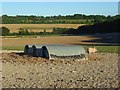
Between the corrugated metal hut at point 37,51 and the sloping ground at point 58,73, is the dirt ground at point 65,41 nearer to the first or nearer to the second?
the corrugated metal hut at point 37,51

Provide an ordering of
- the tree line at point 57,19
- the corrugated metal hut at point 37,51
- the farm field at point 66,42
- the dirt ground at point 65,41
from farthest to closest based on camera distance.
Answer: the tree line at point 57,19 < the dirt ground at point 65,41 < the farm field at point 66,42 < the corrugated metal hut at point 37,51

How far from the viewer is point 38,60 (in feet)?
77.4

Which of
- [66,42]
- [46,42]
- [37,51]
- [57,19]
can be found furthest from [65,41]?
[57,19]

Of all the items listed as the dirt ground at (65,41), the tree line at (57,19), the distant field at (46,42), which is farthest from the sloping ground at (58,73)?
the tree line at (57,19)

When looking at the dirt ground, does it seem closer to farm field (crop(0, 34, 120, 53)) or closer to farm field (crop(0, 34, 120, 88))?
farm field (crop(0, 34, 120, 53))

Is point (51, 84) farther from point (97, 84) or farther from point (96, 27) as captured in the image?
point (96, 27)

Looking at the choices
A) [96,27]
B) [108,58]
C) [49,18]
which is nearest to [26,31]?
[96,27]

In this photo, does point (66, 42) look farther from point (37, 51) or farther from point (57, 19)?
point (57, 19)

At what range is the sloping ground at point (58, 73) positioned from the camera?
47.3ft

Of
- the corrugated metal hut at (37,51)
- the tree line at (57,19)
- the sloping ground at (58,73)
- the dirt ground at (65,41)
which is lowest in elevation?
the dirt ground at (65,41)

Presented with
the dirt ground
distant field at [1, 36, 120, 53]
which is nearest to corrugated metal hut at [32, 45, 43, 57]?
distant field at [1, 36, 120, 53]

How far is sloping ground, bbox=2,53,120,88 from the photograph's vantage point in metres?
14.4

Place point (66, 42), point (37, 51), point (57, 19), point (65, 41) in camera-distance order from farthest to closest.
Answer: point (57, 19) < point (65, 41) < point (66, 42) < point (37, 51)

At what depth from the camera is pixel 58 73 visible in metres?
18.0
